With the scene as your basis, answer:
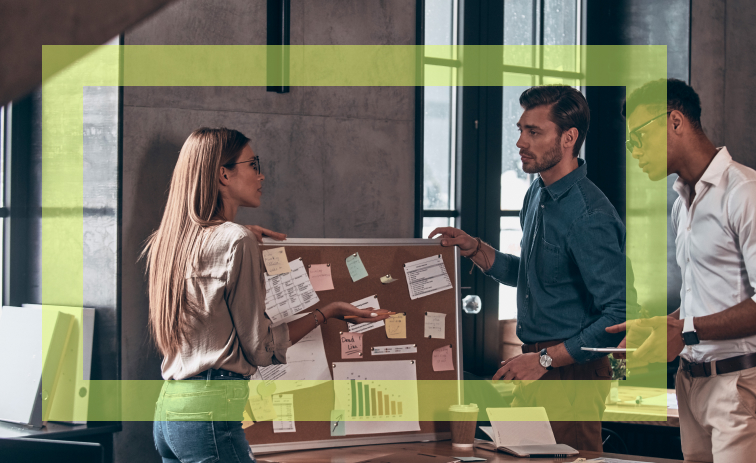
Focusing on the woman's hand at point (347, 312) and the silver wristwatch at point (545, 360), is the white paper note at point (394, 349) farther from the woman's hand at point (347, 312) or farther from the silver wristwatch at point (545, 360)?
the silver wristwatch at point (545, 360)

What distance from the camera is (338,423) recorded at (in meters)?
2.23

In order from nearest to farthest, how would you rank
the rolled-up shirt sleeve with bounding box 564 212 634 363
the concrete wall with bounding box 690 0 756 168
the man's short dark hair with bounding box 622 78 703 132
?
the man's short dark hair with bounding box 622 78 703 132 → the rolled-up shirt sleeve with bounding box 564 212 634 363 → the concrete wall with bounding box 690 0 756 168

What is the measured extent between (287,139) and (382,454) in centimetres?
142

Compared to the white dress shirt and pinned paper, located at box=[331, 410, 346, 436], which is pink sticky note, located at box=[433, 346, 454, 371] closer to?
pinned paper, located at box=[331, 410, 346, 436]

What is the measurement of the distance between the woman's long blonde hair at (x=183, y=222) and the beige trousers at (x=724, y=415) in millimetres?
1339

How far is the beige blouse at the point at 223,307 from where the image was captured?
1687 mm

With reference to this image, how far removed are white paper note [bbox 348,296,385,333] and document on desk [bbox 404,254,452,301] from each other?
5.5 inches

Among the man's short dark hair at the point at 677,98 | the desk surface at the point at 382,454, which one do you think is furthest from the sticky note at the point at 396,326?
the man's short dark hair at the point at 677,98

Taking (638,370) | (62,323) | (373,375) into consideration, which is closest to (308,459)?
(373,375)

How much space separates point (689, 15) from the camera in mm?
3924

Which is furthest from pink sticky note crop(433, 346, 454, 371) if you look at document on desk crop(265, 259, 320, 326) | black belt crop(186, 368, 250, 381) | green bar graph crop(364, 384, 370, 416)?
black belt crop(186, 368, 250, 381)

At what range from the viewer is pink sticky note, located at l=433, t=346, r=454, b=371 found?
238cm

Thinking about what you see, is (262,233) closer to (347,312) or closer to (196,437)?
(347,312)

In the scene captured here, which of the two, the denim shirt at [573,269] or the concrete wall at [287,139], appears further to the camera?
the concrete wall at [287,139]
